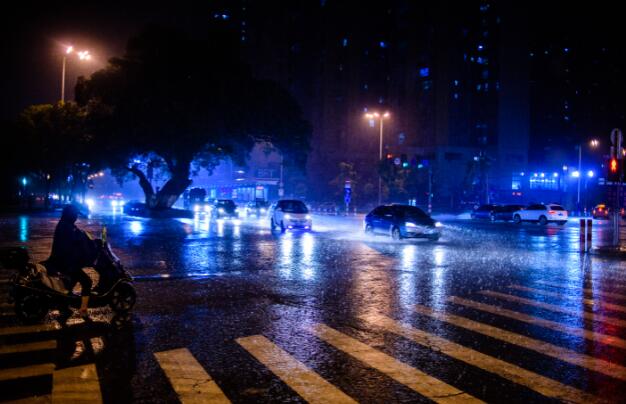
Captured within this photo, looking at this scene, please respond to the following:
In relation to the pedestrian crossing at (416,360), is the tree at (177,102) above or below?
above

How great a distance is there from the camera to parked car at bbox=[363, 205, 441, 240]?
2319 cm

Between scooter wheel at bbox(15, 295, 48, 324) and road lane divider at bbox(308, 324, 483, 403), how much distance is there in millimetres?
4022

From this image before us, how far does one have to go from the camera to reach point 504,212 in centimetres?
4675

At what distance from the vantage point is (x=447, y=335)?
753cm

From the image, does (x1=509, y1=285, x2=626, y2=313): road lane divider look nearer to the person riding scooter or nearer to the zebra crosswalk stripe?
the person riding scooter

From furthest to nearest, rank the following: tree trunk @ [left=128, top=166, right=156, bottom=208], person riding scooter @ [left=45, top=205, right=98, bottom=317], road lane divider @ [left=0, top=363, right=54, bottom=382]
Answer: tree trunk @ [left=128, top=166, right=156, bottom=208], person riding scooter @ [left=45, top=205, right=98, bottom=317], road lane divider @ [left=0, top=363, right=54, bottom=382]

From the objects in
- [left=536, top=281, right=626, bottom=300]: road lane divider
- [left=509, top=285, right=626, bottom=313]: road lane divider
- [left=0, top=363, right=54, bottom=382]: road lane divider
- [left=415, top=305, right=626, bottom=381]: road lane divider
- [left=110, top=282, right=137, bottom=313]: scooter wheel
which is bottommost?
[left=0, top=363, right=54, bottom=382]: road lane divider

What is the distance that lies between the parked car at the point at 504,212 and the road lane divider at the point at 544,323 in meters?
38.3

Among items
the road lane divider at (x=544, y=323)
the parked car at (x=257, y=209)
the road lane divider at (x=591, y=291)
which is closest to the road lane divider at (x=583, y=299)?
the road lane divider at (x=591, y=291)

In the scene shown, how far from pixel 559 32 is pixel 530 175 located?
151 ft

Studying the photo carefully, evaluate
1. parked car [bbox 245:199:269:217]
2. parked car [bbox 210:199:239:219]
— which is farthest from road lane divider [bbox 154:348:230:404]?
parked car [bbox 245:199:269:217]

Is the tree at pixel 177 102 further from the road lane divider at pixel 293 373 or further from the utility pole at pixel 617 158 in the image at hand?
the road lane divider at pixel 293 373

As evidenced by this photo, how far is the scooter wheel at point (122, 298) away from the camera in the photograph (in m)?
8.52

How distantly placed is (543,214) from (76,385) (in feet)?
138
